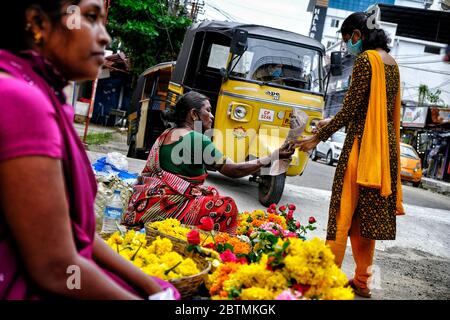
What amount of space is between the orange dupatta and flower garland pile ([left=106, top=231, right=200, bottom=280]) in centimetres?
165

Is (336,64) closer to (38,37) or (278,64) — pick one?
(278,64)

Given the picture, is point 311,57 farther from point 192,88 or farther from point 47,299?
point 47,299

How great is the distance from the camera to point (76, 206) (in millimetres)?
1196

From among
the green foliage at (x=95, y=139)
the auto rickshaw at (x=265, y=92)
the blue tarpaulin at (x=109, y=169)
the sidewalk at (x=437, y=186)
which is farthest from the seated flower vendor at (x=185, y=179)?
the sidewalk at (x=437, y=186)

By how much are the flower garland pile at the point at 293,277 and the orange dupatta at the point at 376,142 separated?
1711 millimetres

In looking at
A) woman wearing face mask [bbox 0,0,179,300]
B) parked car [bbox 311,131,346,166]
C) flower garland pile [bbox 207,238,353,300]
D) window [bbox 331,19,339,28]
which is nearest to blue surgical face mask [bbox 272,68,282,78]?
flower garland pile [bbox 207,238,353,300]

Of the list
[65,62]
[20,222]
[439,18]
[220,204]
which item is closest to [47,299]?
[20,222]

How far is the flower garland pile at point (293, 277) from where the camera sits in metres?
1.67

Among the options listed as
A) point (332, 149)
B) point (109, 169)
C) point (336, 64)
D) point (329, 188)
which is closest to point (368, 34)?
point (109, 169)

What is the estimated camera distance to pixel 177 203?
142 inches

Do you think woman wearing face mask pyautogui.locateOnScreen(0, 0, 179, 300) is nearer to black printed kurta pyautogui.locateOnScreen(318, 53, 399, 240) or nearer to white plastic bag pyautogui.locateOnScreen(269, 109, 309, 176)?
black printed kurta pyautogui.locateOnScreen(318, 53, 399, 240)

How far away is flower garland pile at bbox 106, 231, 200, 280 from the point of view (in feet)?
6.67

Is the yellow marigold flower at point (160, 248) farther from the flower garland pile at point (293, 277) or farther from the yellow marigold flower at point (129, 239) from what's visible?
the flower garland pile at point (293, 277)

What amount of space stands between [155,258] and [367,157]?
1837 millimetres
